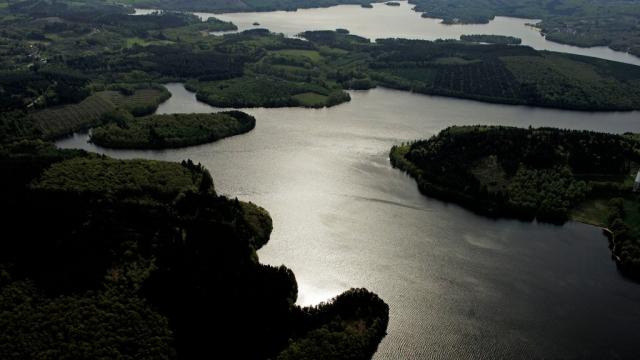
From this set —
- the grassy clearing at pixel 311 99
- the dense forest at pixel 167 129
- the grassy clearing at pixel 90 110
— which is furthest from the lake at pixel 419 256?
the grassy clearing at pixel 311 99

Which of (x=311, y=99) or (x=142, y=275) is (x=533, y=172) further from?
(x=311, y=99)

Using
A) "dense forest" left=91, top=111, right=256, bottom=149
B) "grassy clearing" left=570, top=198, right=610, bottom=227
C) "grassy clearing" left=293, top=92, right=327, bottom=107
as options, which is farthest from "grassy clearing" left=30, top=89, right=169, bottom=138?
"grassy clearing" left=570, top=198, right=610, bottom=227

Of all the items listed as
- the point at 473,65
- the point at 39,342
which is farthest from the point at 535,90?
the point at 39,342

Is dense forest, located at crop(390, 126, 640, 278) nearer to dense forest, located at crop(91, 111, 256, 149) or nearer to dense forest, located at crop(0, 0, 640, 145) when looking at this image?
dense forest, located at crop(91, 111, 256, 149)

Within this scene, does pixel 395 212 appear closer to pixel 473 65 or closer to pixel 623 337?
pixel 623 337

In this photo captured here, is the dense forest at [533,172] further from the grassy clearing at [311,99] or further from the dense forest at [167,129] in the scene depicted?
the grassy clearing at [311,99]

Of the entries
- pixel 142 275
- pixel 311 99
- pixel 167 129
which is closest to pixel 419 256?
pixel 142 275

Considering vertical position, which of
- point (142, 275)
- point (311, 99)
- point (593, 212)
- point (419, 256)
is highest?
point (311, 99)

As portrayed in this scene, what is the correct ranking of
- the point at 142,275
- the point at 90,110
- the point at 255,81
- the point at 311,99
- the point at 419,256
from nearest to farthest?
the point at 142,275 < the point at 419,256 < the point at 90,110 < the point at 311,99 < the point at 255,81
